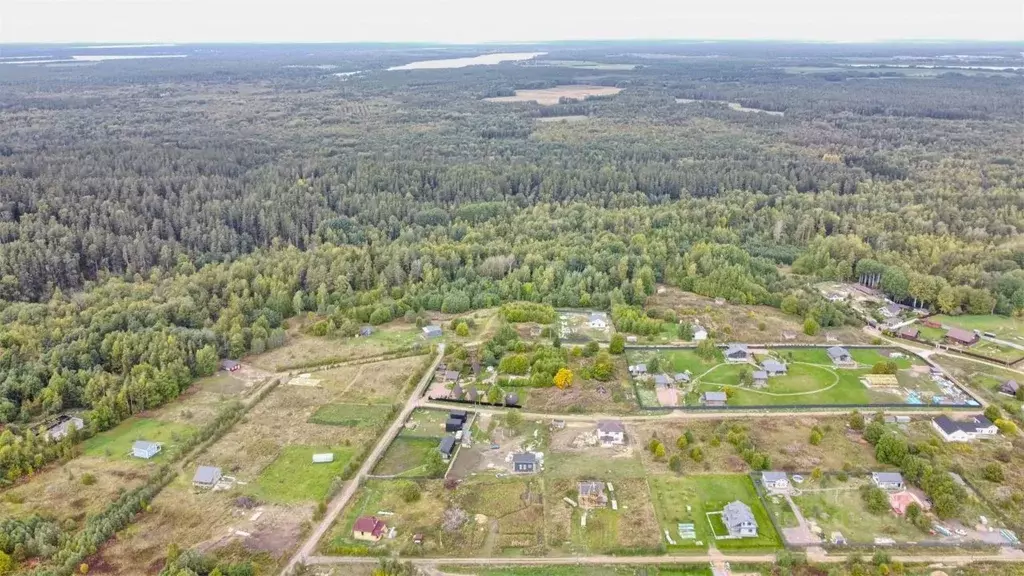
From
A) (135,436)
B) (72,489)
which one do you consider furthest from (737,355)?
(72,489)

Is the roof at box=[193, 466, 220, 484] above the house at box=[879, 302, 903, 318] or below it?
above

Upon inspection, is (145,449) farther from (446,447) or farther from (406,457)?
(446,447)

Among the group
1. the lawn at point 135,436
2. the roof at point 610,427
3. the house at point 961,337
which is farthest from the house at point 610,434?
the house at point 961,337

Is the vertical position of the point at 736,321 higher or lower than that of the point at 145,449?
lower

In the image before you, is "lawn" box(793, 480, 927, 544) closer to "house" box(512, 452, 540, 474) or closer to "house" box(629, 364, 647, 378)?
"house" box(512, 452, 540, 474)

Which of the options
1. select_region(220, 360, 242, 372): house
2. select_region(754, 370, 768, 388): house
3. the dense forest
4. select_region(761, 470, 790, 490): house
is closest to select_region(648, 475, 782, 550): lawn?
select_region(761, 470, 790, 490): house

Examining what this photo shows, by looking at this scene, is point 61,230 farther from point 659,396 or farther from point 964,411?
point 964,411
